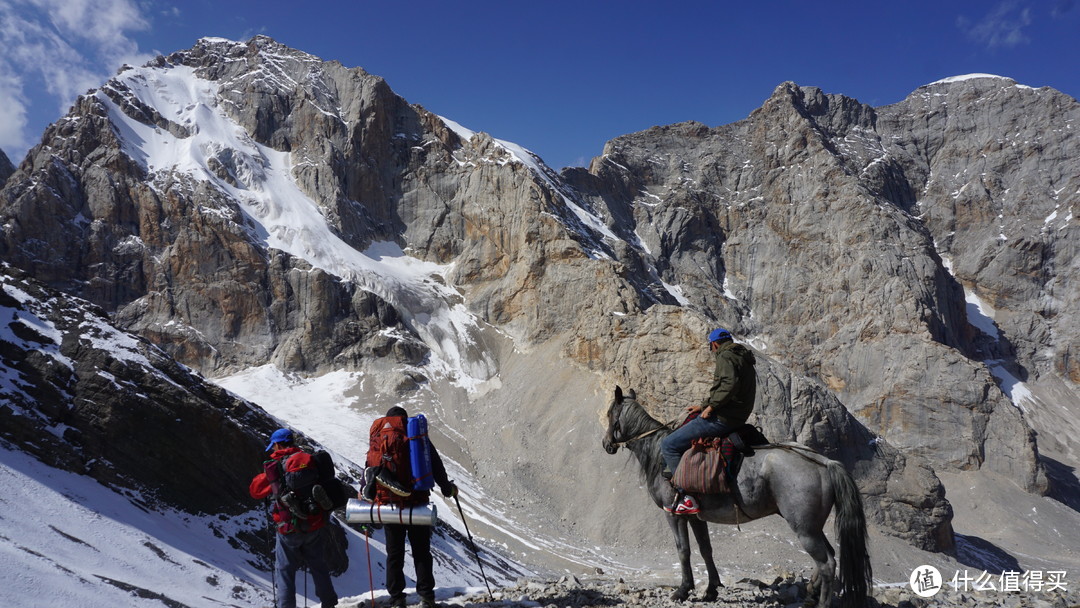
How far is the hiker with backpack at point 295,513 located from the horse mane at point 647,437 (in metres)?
4.81

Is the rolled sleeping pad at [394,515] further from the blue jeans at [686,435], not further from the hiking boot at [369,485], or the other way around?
the blue jeans at [686,435]

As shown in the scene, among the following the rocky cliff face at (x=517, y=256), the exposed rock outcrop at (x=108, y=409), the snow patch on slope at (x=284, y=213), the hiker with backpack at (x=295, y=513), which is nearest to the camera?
the hiker with backpack at (x=295, y=513)

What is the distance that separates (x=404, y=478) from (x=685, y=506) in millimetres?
4055

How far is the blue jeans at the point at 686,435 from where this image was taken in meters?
9.84

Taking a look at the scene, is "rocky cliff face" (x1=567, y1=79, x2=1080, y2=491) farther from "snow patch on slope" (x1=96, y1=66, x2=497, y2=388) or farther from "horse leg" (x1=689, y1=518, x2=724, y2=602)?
"horse leg" (x1=689, y1=518, x2=724, y2=602)

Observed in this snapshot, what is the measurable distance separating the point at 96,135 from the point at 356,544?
91.7 metres

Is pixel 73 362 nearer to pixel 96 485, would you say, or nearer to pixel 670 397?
pixel 96 485

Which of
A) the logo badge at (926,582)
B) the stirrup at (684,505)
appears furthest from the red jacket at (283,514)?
the logo badge at (926,582)

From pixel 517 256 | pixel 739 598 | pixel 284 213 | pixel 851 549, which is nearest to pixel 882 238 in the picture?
pixel 517 256

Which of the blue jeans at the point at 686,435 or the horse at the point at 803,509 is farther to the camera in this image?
the blue jeans at the point at 686,435

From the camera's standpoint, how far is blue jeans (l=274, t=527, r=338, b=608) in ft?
31.1

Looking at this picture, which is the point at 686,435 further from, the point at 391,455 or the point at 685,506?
the point at 391,455

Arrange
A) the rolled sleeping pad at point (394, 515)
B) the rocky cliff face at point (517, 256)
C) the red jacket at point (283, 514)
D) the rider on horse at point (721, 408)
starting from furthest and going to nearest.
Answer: the rocky cliff face at point (517, 256) < the rider on horse at point (721, 408) < the red jacket at point (283, 514) < the rolled sleeping pad at point (394, 515)

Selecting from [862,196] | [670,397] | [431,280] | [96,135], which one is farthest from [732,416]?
[862,196]
